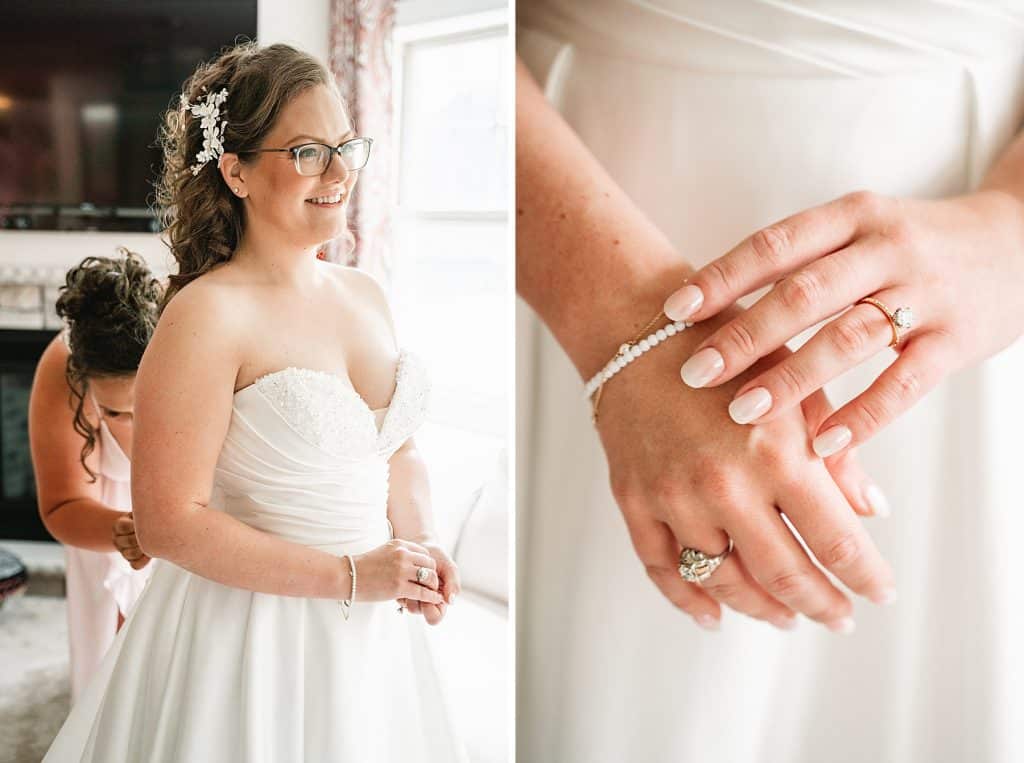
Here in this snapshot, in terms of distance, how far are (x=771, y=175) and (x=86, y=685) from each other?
70 centimetres

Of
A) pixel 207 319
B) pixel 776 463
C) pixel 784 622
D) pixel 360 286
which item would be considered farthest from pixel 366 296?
pixel 784 622

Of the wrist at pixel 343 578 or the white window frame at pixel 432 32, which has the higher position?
the white window frame at pixel 432 32

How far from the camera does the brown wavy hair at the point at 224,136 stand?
0.58m

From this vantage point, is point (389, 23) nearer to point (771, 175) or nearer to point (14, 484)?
point (771, 175)

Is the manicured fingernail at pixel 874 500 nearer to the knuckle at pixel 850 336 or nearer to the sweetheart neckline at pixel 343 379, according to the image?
the knuckle at pixel 850 336

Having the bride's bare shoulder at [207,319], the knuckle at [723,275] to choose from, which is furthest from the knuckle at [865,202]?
the bride's bare shoulder at [207,319]

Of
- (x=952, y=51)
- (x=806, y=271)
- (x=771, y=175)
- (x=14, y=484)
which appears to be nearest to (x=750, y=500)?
(x=806, y=271)

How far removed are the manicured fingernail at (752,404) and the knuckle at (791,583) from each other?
129mm

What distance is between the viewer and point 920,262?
63 cm

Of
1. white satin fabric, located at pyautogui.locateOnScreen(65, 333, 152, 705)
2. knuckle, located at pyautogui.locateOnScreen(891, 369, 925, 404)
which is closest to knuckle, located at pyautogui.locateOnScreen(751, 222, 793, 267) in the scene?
knuckle, located at pyautogui.locateOnScreen(891, 369, 925, 404)

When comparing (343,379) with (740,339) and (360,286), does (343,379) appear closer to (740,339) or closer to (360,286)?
(360,286)

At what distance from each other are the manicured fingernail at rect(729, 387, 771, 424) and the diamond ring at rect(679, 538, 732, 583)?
0.11 metres

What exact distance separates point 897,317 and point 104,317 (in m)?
0.57

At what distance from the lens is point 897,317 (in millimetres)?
619
